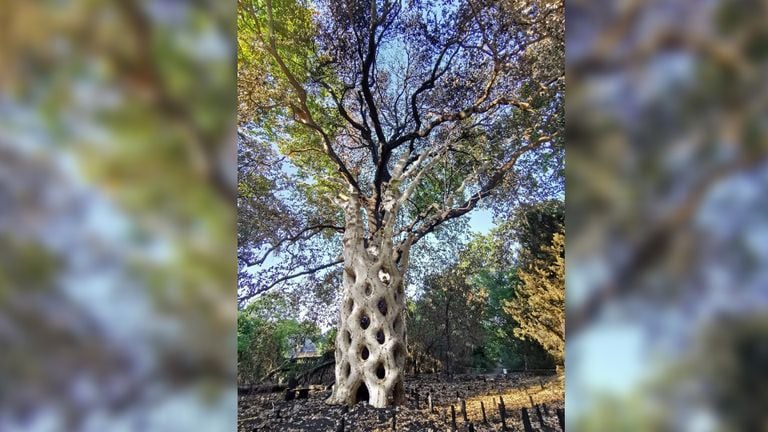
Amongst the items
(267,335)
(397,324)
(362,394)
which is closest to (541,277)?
(397,324)

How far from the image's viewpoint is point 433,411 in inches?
74.6

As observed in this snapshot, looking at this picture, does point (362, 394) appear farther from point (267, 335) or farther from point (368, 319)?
point (267, 335)

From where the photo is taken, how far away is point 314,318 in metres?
2.16

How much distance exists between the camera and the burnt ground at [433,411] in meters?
1.82

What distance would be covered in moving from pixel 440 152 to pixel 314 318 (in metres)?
0.98

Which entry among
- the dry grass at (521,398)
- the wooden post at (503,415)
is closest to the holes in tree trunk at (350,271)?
the dry grass at (521,398)

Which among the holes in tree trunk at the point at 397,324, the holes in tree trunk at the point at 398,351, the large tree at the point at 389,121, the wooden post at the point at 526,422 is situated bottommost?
the wooden post at the point at 526,422

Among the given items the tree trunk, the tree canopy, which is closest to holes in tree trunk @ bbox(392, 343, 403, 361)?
the tree trunk
